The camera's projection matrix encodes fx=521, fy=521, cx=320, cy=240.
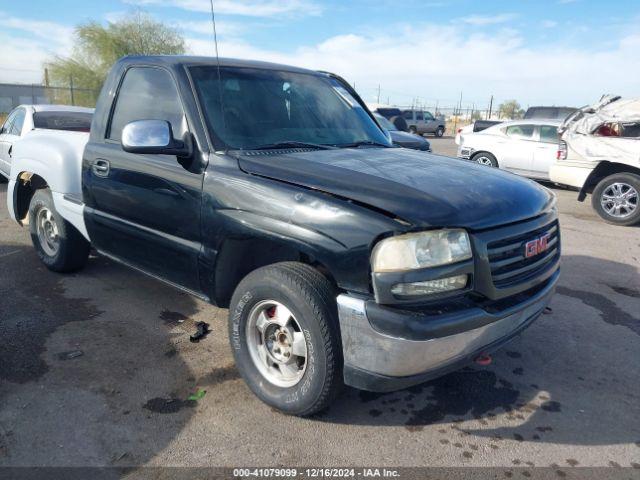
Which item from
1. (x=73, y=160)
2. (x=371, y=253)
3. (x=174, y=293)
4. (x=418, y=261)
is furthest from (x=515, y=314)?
(x=73, y=160)

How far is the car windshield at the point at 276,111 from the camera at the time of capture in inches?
128

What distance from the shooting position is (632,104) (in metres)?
8.41

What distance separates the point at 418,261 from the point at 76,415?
79.7 inches

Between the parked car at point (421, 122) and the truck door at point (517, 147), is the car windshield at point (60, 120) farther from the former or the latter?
the parked car at point (421, 122)

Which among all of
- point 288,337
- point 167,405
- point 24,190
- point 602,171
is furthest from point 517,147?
point 167,405

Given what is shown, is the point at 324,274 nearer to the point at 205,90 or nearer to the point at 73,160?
the point at 205,90

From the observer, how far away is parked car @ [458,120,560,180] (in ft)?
37.6

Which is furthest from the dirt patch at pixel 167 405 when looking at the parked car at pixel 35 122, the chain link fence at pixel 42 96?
the chain link fence at pixel 42 96

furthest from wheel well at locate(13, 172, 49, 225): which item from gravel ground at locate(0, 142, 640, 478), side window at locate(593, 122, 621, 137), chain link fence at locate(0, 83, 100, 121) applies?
chain link fence at locate(0, 83, 100, 121)

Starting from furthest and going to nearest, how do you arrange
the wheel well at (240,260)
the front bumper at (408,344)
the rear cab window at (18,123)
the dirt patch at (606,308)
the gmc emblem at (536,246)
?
the rear cab window at (18,123)
the dirt patch at (606,308)
the wheel well at (240,260)
the gmc emblem at (536,246)
the front bumper at (408,344)

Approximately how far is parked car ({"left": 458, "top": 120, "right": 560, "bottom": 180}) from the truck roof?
28.4 ft

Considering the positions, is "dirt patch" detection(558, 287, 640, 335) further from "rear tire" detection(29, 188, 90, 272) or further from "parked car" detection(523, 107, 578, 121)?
"parked car" detection(523, 107, 578, 121)

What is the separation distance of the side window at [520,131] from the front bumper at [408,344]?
408 inches

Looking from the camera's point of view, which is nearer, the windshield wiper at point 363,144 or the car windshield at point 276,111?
the car windshield at point 276,111
